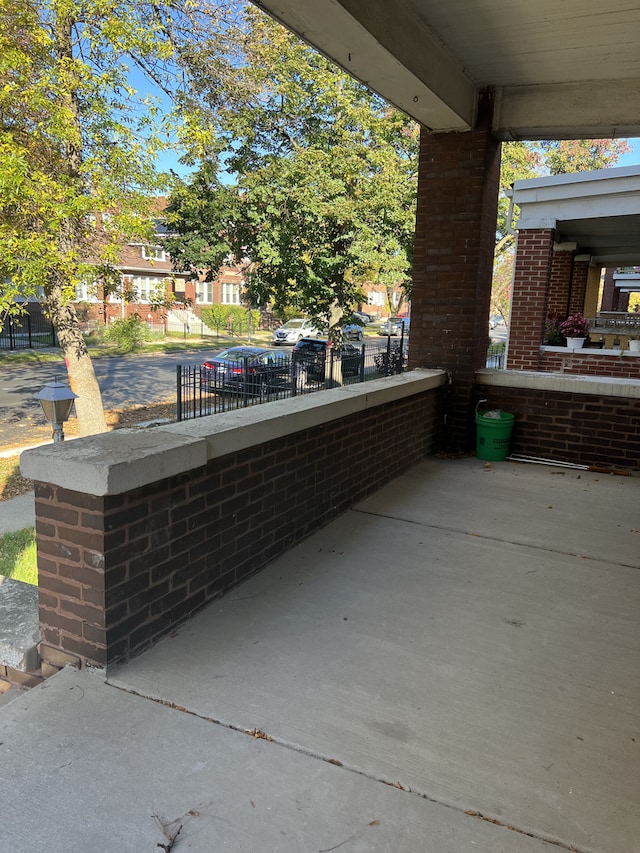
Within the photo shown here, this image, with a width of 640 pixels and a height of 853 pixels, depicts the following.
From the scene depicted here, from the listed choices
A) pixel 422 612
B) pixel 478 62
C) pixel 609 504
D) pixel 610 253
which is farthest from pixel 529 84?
pixel 610 253

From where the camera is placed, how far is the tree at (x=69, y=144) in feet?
28.5

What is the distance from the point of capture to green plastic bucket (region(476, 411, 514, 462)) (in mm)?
6941

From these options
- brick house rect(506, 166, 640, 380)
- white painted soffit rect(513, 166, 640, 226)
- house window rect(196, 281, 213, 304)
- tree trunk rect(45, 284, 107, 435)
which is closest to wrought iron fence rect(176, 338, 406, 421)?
tree trunk rect(45, 284, 107, 435)

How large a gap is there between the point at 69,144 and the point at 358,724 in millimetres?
9980

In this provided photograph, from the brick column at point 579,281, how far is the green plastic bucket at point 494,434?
9.50 m

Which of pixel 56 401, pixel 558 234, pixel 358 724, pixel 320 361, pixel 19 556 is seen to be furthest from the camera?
pixel 320 361

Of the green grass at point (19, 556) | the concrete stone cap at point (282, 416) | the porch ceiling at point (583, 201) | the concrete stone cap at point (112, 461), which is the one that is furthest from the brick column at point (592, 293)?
the concrete stone cap at point (112, 461)

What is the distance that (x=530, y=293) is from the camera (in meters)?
10.8

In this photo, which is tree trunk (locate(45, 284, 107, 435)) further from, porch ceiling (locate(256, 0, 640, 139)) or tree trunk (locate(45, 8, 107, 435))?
porch ceiling (locate(256, 0, 640, 139))

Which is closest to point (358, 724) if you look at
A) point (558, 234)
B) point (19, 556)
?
point (19, 556)

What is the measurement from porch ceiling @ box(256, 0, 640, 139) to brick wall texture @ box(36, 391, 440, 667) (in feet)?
9.16

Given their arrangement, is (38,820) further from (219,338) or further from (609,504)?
(219,338)

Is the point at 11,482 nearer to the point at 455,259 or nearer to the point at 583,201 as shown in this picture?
the point at 455,259

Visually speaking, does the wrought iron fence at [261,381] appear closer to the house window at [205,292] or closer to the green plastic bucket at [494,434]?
the green plastic bucket at [494,434]
